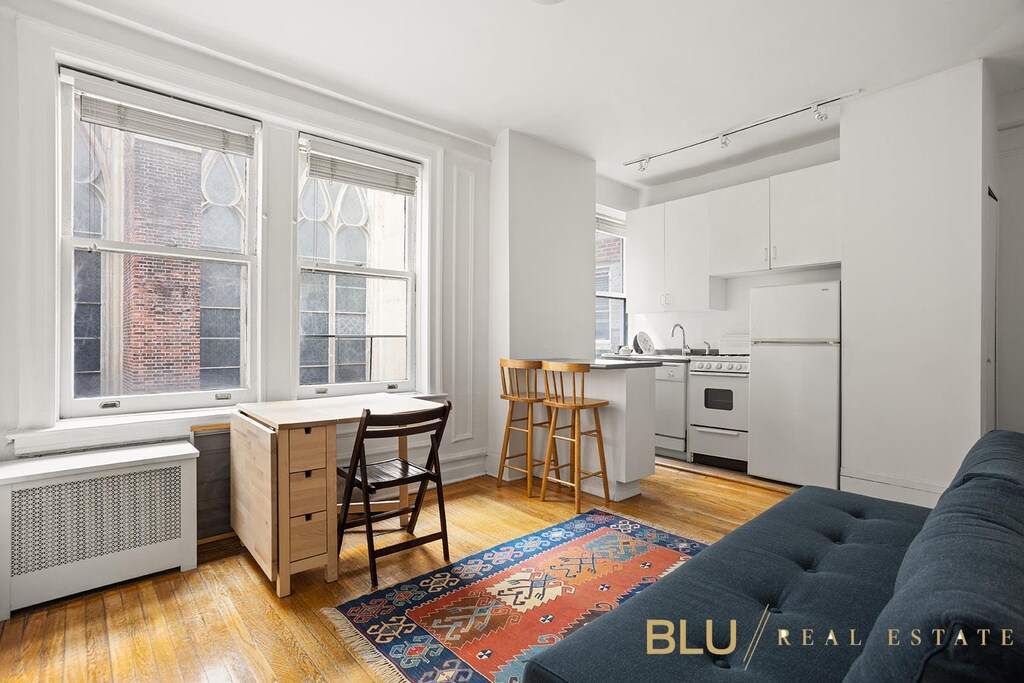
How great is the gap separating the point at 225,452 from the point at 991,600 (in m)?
3.15

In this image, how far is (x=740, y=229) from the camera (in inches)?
176

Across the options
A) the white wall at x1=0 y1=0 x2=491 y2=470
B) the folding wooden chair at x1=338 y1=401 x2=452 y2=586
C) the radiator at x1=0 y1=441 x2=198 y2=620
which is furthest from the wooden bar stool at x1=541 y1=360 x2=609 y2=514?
the radiator at x1=0 y1=441 x2=198 y2=620

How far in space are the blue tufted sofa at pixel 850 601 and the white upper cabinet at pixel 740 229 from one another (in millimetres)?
2987

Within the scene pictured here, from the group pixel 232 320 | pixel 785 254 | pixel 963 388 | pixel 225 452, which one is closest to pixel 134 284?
pixel 232 320

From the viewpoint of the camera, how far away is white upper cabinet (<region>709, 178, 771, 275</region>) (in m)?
4.34

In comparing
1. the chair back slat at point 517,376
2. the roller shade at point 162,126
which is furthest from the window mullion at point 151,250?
the chair back slat at point 517,376

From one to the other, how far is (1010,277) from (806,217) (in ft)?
4.39

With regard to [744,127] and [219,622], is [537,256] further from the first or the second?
[219,622]

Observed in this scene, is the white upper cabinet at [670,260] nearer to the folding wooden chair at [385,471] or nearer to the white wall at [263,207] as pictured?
the white wall at [263,207]

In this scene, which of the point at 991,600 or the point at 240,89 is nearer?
the point at 991,600

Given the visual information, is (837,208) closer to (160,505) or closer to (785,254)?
(785,254)

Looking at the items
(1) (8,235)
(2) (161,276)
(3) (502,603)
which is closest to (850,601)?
(3) (502,603)

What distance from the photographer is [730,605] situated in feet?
4.05

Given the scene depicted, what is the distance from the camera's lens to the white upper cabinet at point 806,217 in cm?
390
